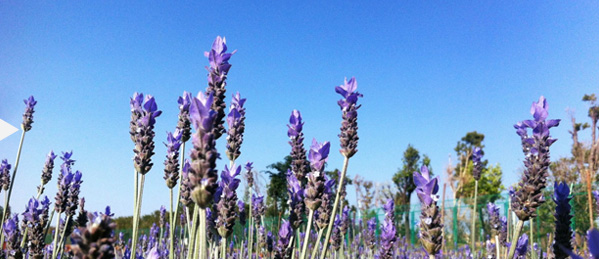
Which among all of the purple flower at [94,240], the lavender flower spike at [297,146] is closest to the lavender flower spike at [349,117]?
the lavender flower spike at [297,146]

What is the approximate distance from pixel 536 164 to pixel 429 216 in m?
1.02

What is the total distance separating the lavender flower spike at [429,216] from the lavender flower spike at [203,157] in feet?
3.15

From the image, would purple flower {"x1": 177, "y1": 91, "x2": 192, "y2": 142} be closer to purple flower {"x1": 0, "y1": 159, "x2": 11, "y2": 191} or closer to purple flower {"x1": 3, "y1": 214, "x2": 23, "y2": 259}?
purple flower {"x1": 3, "y1": 214, "x2": 23, "y2": 259}

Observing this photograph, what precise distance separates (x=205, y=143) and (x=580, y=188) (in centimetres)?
1820

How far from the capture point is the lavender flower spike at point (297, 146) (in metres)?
2.81

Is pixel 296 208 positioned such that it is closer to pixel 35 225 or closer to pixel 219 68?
pixel 219 68

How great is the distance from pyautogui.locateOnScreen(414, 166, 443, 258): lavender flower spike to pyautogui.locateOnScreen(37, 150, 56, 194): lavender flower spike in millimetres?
4191

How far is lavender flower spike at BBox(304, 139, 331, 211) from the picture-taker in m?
2.38

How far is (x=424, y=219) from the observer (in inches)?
78.5

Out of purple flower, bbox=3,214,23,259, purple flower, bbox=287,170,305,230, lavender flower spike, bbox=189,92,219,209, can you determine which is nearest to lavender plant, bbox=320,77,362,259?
purple flower, bbox=287,170,305,230

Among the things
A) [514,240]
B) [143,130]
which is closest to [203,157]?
[143,130]

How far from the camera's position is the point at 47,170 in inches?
186

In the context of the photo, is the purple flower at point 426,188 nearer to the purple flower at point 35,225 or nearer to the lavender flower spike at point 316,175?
the lavender flower spike at point 316,175

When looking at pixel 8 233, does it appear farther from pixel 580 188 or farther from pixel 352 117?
pixel 580 188
